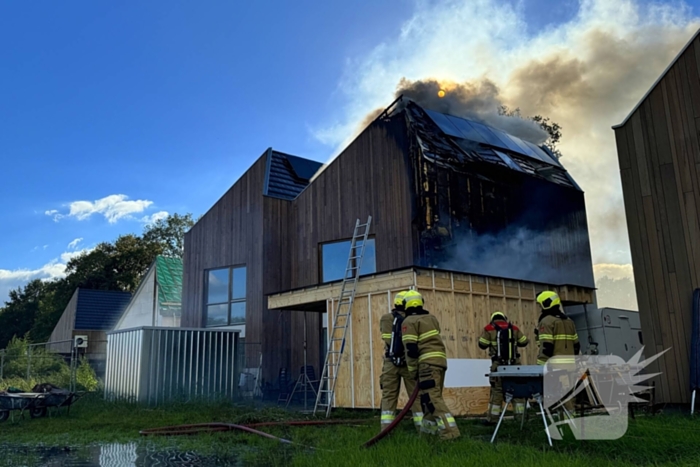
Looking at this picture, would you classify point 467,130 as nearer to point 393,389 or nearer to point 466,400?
point 466,400

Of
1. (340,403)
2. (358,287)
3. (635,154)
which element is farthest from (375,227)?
(635,154)

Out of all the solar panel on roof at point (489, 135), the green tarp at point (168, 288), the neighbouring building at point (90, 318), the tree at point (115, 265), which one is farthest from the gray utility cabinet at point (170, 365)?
the tree at point (115, 265)

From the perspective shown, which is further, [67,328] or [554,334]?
[67,328]

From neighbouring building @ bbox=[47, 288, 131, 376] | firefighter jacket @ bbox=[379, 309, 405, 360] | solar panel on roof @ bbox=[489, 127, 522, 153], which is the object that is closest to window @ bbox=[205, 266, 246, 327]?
solar panel on roof @ bbox=[489, 127, 522, 153]

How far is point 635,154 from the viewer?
11680 mm

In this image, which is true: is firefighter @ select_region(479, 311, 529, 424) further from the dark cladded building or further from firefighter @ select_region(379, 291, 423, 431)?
the dark cladded building

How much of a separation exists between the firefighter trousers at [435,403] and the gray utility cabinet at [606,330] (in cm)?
793

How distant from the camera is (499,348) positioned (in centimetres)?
949

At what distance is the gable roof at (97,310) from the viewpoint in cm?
3322

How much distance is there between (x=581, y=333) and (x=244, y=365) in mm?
9661

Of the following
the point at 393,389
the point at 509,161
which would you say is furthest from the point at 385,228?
the point at 393,389

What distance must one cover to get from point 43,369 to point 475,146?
20.3 m

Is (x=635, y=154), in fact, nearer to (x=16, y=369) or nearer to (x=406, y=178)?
(x=406, y=178)

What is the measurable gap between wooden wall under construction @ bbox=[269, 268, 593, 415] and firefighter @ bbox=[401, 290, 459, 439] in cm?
308
